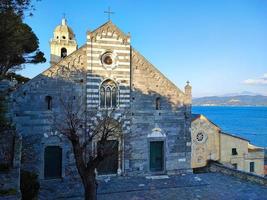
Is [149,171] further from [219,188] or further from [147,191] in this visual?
[219,188]

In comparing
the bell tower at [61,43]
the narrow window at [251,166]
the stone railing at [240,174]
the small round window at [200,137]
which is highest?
the bell tower at [61,43]

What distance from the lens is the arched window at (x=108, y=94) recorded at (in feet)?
67.1

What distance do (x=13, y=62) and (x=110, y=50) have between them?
26.3 ft

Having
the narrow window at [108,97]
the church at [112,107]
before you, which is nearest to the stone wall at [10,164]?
the church at [112,107]

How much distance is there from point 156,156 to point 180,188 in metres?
3.74

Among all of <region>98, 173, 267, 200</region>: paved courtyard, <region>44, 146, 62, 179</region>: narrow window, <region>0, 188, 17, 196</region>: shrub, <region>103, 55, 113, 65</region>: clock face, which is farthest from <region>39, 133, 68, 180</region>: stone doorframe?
<region>0, 188, 17, 196</region>: shrub

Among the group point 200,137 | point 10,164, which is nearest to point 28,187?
point 10,164

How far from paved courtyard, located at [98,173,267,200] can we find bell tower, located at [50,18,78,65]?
1501cm

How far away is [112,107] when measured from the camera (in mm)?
20562

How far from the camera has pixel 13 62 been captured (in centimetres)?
2297

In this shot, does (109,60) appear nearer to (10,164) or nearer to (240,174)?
(10,164)

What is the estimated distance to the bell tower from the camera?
2956cm

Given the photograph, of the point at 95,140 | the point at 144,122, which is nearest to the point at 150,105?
the point at 144,122

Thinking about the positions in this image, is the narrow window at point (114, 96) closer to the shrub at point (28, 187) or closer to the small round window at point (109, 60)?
the small round window at point (109, 60)
